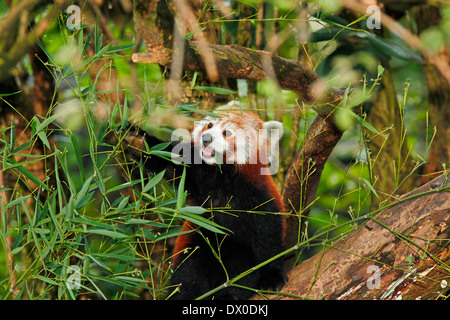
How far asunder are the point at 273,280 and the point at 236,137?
0.78 m

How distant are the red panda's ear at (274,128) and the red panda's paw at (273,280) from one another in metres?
0.76

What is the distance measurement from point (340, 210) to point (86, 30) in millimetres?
2342

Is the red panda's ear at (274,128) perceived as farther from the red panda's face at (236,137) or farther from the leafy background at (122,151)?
the leafy background at (122,151)

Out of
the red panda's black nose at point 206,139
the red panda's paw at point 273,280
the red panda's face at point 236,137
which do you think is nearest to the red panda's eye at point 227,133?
the red panda's face at point 236,137

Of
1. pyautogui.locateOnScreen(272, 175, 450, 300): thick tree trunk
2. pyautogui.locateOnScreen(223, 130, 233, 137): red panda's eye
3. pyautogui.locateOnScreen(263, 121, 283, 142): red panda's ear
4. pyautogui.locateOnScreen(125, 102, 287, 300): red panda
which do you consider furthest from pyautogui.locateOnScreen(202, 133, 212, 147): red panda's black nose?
pyautogui.locateOnScreen(272, 175, 450, 300): thick tree trunk

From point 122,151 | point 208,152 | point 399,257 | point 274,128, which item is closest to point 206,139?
point 208,152

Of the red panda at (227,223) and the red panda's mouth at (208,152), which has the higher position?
the red panda's mouth at (208,152)

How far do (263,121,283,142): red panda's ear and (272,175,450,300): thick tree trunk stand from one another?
0.84 metres

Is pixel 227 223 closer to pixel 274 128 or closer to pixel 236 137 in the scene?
pixel 236 137

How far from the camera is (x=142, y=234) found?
168 cm

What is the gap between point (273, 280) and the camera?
2.27m

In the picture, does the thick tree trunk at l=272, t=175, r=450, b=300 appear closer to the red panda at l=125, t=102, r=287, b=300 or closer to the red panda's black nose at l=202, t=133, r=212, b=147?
the red panda at l=125, t=102, r=287, b=300

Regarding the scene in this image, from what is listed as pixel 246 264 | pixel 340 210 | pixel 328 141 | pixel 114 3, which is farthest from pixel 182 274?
pixel 114 3

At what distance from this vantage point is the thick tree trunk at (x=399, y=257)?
184cm
